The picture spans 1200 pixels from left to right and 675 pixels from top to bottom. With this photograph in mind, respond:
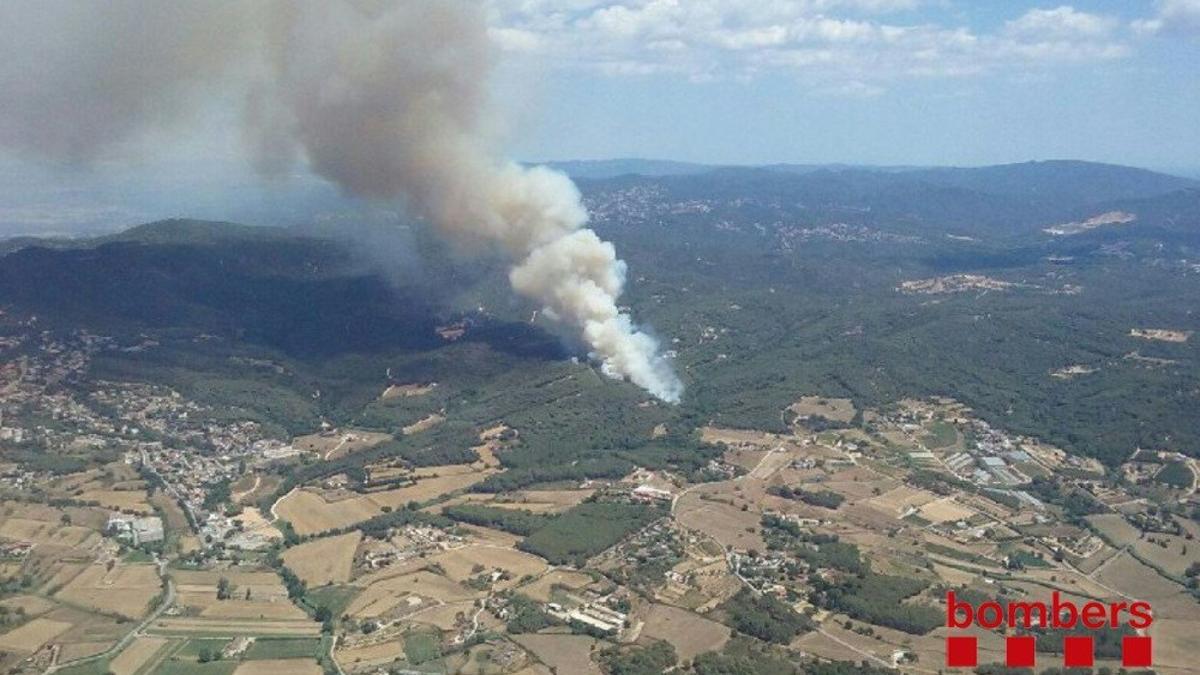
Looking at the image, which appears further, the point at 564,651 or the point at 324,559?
the point at 324,559

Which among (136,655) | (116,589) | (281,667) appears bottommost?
(281,667)

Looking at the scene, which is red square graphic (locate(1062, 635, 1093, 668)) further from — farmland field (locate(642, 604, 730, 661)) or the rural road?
the rural road

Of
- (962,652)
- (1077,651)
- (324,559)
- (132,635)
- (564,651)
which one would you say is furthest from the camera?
(324,559)

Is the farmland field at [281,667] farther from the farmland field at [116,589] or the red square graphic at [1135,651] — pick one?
the red square graphic at [1135,651]

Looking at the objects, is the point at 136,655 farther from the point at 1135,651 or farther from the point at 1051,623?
the point at 1135,651

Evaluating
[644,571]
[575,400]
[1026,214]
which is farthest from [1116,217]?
[644,571]

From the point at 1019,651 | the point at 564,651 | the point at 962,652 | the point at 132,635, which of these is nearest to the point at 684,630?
→ the point at 564,651
